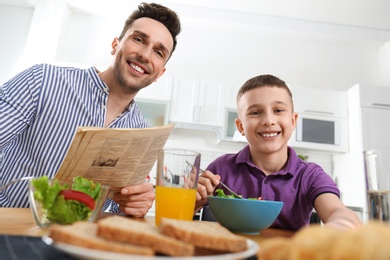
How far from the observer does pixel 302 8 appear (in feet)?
11.6

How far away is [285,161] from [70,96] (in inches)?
37.4

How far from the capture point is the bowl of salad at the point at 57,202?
630 mm

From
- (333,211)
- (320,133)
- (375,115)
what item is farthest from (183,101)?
(333,211)

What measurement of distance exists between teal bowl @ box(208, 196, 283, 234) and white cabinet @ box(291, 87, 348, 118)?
288 centimetres

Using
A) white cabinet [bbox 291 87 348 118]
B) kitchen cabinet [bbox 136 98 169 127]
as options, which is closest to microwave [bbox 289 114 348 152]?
white cabinet [bbox 291 87 348 118]

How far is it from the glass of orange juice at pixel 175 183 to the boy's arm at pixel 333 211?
33 cm

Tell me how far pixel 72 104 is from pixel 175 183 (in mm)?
755

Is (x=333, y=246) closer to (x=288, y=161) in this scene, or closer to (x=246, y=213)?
(x=246, y=213)

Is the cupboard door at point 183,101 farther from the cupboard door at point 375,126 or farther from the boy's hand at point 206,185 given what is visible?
the boy's hand at point 206,185

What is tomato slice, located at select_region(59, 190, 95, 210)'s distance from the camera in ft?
2.08

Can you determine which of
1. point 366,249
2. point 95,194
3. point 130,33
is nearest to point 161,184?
point 95,194

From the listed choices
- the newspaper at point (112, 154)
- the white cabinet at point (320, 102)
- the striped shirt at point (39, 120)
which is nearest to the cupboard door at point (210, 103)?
the white cabinet at point (320, 102)

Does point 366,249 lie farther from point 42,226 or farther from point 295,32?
point 295,32

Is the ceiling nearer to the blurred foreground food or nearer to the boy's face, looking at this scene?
the boy's face
